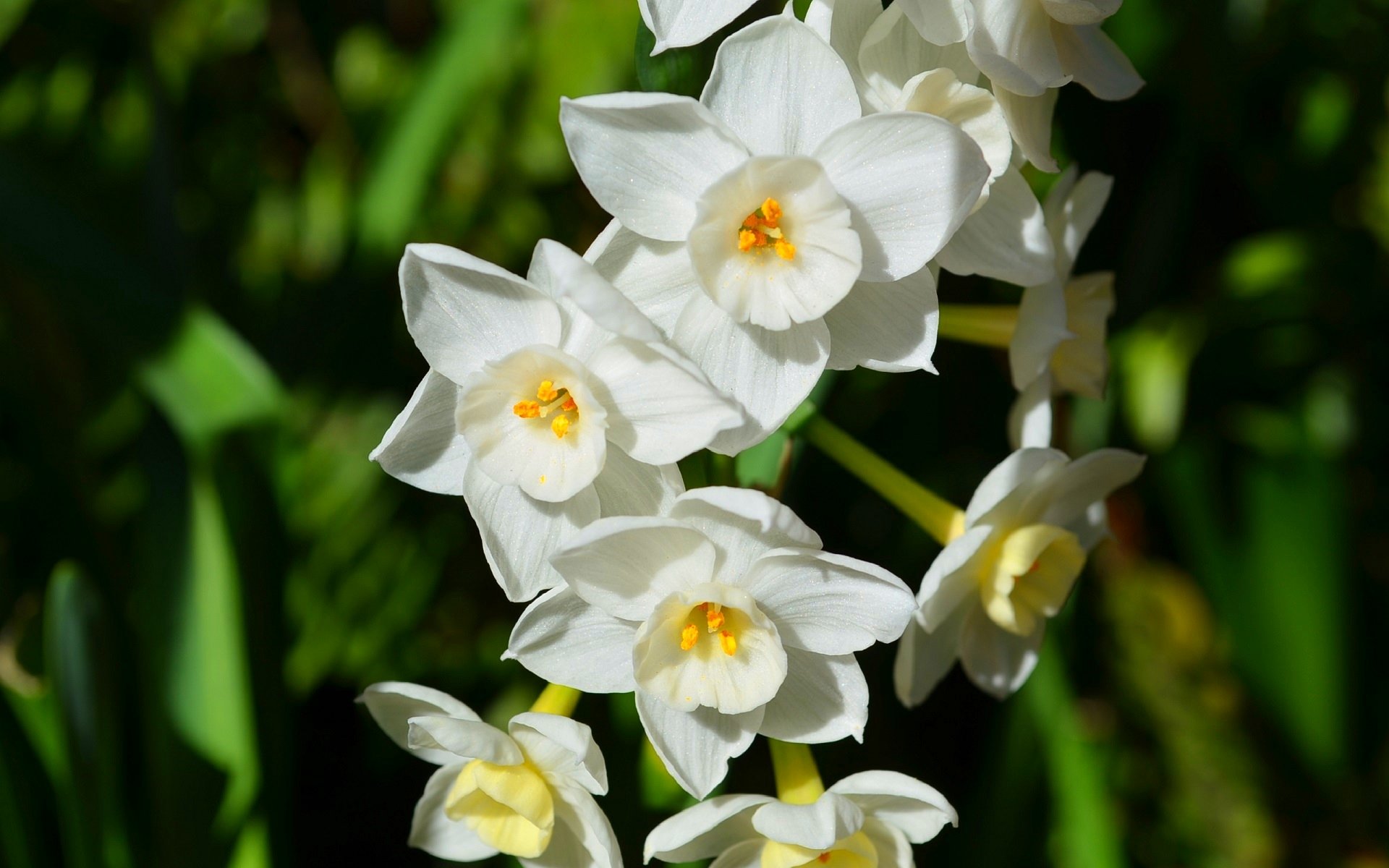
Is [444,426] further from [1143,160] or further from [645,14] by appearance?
[1143,160]

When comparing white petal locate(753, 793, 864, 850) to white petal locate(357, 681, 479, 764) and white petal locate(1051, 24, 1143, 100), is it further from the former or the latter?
white petal locate(1051, 24, 1143, 100)

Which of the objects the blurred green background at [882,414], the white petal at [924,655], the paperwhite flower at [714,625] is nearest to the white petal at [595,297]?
the paperwhite flower at [714,625]

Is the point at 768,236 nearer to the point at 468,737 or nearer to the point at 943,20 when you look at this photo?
the point at 943,20

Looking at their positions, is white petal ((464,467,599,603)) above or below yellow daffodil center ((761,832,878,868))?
above

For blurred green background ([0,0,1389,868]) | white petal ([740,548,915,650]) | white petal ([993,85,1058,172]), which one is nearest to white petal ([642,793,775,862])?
white petal ([740,548,915,650])

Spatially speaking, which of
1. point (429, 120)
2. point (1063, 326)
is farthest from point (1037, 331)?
point (429, 120)

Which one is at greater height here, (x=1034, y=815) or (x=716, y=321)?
(x=716, y=321)

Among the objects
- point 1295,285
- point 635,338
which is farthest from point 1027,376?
point 1295,285
